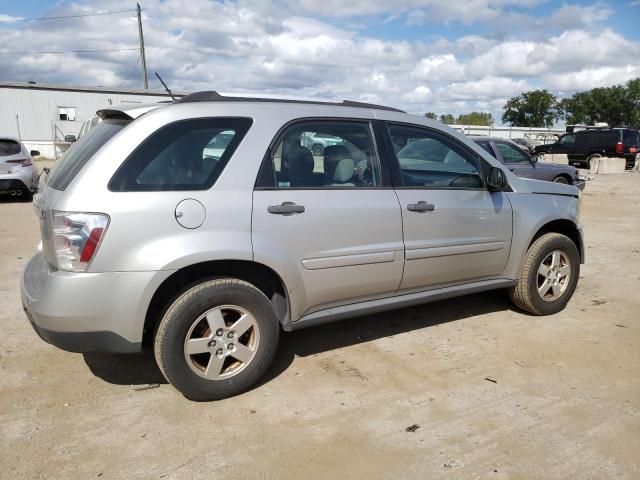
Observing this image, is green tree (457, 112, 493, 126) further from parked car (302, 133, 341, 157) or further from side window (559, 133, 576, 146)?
parked car (302, 133, 341, 157)

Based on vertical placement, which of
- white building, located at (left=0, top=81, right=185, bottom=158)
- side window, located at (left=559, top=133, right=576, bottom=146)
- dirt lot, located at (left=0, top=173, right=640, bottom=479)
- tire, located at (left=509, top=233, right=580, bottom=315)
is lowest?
dirt lot, located at (left=0, top=173, right=640, bottom=479)

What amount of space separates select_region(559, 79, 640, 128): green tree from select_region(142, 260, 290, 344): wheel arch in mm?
70300

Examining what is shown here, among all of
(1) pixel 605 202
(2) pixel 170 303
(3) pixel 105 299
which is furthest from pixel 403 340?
(1) pixel 605 202

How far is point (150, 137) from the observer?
2.99 metres

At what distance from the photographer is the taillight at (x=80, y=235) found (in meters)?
2.80

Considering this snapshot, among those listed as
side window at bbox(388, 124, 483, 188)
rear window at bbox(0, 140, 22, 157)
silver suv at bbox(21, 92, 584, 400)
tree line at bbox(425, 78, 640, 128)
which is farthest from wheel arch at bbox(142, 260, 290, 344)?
tree line at bbox(425, 78, 640, 128)

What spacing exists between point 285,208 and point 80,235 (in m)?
1.15

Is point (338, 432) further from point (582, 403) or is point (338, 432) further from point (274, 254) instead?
point (582, 403)

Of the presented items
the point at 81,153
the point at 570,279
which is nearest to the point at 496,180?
the point at 570,279

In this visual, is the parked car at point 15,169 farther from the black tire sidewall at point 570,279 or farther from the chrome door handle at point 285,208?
the black tire sidewall at point 570,279

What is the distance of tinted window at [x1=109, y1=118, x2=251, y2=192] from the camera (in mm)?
2930

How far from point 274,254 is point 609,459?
2.09 meters

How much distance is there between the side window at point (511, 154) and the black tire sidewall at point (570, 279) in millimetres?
5873

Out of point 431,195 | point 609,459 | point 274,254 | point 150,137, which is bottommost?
point 609,459
